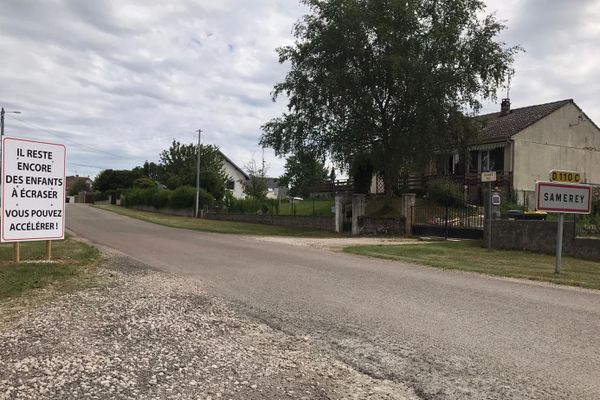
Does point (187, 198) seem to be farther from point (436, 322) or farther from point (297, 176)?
point (436, 322)

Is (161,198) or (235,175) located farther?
(235,175)

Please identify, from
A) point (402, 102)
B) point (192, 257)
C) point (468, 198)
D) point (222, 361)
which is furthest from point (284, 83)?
point (222, 361)

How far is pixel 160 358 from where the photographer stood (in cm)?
512

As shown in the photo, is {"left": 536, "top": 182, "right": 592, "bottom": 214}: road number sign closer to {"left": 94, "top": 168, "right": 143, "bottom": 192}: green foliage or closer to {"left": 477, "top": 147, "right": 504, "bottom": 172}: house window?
{"left": 477, "top": 147, "right": 504, "bottom": 172}: house window

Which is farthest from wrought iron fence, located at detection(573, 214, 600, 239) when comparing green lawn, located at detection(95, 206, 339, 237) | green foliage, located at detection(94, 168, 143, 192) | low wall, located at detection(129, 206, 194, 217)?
green foliage, located at detection(94, 168, 143, 192)

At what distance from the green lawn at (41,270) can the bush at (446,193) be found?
18338 millimetres

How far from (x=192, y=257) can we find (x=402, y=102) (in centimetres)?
1742

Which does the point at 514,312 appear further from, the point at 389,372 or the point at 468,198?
the point at 468,198

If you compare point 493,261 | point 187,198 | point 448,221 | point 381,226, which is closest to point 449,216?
point 448,221

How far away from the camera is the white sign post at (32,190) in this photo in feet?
36.4

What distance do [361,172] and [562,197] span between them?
2192 centimetres

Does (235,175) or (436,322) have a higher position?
(235,175)

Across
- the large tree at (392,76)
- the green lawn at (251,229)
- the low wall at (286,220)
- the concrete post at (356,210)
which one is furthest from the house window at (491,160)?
the green lawn at (251,229)

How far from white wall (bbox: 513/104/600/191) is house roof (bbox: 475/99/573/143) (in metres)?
0.33
